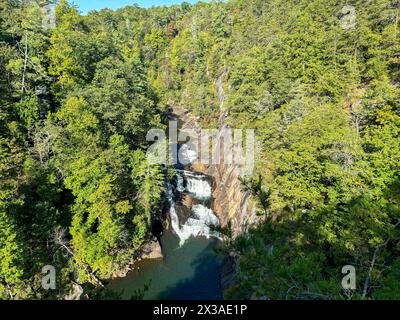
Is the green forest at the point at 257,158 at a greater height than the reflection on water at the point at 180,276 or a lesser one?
greater

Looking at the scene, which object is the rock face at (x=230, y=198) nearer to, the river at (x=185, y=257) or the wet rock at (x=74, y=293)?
the river at (x=185, y=257)

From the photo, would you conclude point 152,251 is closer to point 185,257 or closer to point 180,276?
point 185,257

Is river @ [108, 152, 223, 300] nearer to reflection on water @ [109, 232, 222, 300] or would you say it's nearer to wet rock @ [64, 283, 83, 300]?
reflection on water @ [109, 232, 222, 300]

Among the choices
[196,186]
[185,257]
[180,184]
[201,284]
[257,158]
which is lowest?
[201,284]

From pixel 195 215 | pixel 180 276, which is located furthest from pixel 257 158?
pixel 180 276

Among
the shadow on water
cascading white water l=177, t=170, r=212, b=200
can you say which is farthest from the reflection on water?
cascading white water l=177, t=170, r=212, b=200

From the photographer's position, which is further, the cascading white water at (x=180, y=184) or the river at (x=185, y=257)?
the cascading white water at (x=180, y=184)

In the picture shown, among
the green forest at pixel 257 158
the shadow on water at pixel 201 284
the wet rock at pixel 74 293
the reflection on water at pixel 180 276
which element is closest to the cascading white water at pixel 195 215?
the reflection on water at pixel 180 276
